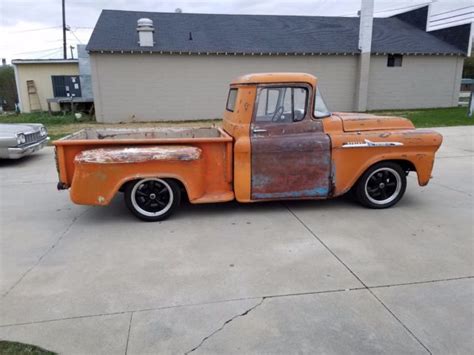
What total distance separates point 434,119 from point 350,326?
15.6 meters

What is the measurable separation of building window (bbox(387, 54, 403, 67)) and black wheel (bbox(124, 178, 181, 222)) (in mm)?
18671

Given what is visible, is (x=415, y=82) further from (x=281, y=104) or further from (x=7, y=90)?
(x=7, y=90)

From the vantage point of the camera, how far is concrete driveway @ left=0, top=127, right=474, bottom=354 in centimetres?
275

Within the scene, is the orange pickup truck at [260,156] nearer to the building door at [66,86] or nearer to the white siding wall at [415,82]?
the white siding wall at [415,82]

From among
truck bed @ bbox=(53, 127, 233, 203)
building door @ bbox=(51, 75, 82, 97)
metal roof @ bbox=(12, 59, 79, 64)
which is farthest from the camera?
metal roof @ bbox=(12, 59, 79, 64)

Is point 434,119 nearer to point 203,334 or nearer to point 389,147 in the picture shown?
point 389,147

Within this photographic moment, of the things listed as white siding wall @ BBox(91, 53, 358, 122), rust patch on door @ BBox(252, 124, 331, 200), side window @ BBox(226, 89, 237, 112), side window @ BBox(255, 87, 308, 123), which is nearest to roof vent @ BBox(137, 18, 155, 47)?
white siding wall @ BBox(91, 53, 358, 122)

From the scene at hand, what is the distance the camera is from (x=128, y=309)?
3.09 meters

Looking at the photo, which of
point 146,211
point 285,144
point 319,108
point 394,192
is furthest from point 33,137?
Result: point 394,192

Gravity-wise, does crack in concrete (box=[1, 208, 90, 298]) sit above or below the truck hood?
below

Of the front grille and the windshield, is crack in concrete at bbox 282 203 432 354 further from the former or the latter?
the front grille

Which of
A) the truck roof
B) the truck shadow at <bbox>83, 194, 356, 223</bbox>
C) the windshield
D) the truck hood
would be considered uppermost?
the truck roof

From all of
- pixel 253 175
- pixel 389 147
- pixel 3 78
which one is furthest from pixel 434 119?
pixel 3 78

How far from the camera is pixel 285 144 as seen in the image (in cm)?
498
